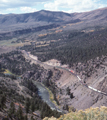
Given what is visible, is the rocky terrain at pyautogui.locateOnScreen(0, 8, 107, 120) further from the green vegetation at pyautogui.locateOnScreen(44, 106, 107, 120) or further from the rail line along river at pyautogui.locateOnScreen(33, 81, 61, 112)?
the green vegetation at pyautogui.locateOnScreen(44, 106, 107, 120)

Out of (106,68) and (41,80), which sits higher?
(106,68)

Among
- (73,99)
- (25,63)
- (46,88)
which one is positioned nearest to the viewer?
(73,99)

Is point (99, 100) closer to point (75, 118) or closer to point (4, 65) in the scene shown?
point (75, 118)

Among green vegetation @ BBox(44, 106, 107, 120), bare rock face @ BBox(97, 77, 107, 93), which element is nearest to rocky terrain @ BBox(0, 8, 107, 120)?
bare rock face @ BBox(97, 77, 107, 93)

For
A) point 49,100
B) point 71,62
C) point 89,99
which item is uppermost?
point 71,62

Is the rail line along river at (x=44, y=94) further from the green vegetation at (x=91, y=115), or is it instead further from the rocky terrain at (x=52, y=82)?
the green vegetation at (x=91, y=115)

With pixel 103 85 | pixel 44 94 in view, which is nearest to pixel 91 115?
pixel 103 85

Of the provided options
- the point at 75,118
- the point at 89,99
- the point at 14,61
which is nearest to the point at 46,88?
the point at 89,99

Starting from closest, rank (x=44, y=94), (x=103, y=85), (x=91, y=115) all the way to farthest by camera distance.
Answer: (x=91, y=115) → (x=103, y=85) → (x=44, y=94)

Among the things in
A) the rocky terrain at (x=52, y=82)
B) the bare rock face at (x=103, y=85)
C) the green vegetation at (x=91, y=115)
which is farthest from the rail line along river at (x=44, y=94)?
the green vegetation at (x=91, y=115)

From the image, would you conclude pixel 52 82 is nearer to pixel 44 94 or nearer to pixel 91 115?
pixel 44 94

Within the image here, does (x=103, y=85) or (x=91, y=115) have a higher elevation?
(x=91, y=115)
